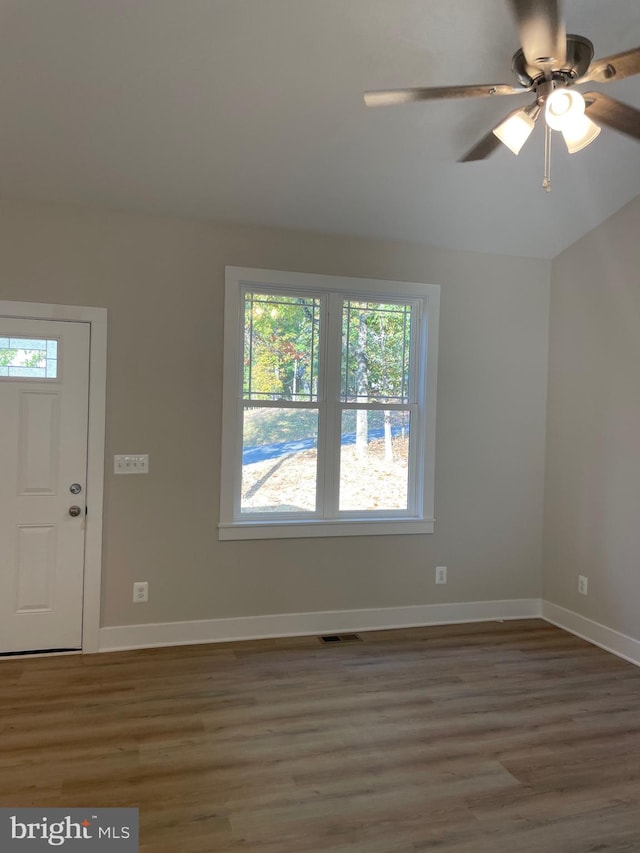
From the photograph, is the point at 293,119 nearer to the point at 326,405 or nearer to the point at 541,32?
the point at 541,32

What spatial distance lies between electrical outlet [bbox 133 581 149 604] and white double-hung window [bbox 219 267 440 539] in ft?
1.81

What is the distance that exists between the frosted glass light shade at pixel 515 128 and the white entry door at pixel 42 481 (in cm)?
250

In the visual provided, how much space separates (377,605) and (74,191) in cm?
321

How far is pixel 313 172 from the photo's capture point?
3.35 metres

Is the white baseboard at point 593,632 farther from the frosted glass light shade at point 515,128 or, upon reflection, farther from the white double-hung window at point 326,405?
the frosted glass light shade at point 515,128

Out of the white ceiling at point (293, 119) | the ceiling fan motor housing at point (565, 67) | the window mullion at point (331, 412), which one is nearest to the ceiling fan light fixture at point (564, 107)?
the ceiling fan motor housing at point (565, 67)

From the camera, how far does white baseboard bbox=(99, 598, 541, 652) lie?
3664 mm

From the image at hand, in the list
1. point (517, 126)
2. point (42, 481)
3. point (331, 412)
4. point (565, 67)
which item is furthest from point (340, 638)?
point (565, 67)

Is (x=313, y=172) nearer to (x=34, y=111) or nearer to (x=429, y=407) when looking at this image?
(x=34, y=111)

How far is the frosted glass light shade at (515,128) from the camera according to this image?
2.25 metres

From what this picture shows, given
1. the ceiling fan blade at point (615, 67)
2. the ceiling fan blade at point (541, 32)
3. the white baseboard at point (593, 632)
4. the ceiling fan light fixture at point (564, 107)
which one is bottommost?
the white baseboard at point (593, 632)

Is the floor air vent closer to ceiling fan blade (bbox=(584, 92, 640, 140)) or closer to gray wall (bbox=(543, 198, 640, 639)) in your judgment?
gray wall (bbox=(543, 198, 640, 639))

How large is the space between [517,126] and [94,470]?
2842 mm

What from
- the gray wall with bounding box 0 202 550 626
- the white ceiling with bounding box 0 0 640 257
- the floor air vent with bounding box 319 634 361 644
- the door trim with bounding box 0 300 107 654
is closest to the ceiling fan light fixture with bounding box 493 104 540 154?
the white ceiling with bounding box 0 0 640 257
